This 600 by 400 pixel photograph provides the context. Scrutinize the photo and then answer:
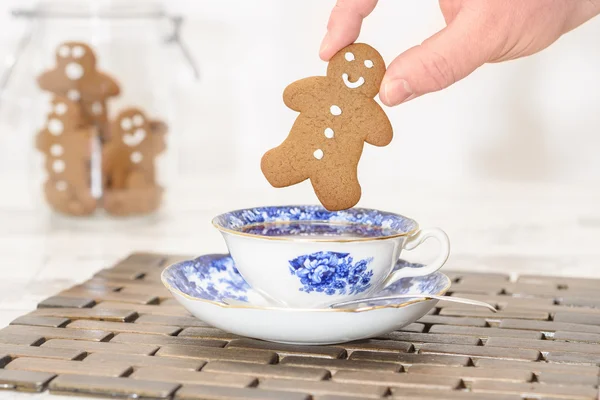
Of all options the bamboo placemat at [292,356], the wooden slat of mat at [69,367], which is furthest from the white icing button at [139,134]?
the wooden slat of mat at [69,367]

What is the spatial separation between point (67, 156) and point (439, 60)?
70 cm

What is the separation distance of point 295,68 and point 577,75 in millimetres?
630

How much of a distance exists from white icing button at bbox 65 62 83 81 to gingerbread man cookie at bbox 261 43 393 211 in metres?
0.67

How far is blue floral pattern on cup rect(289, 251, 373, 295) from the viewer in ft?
2.64

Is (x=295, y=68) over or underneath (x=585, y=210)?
over

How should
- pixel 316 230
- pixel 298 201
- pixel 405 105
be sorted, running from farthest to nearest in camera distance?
pixel 405 105, pixel 298 201, pixel 316 230

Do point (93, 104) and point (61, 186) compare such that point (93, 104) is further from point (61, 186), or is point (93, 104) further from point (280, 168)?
point (280, 168)

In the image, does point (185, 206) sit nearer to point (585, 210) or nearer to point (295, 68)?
point (295, 68)

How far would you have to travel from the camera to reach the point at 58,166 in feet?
4.68

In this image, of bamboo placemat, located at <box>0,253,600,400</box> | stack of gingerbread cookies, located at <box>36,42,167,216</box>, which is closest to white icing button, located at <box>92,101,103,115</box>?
stack of gingerbread cookies, located at <box>36,42,167,216</box>

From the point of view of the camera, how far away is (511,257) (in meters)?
1.30

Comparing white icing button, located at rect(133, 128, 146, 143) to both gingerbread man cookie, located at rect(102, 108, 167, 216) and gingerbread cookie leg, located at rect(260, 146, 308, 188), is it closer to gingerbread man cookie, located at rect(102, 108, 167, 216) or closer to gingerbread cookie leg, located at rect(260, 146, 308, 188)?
gingerbread man cookie, located at rect(102, 108, 167, 216)

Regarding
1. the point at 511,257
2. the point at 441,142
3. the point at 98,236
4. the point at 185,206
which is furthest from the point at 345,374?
the point at 441,142

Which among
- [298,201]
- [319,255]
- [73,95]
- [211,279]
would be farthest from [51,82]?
[319,255]
